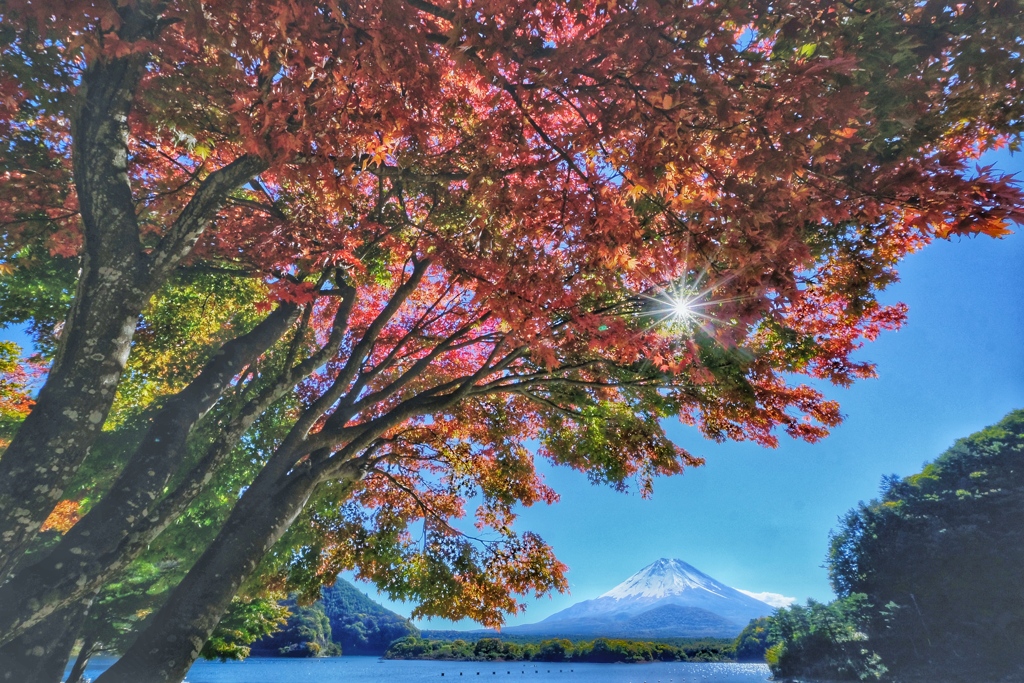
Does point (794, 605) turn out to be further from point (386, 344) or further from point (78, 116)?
point (78, 116)

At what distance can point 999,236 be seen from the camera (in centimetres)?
255

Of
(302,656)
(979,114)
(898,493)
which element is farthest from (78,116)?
(302,656)

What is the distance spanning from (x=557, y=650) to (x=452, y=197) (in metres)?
71.6

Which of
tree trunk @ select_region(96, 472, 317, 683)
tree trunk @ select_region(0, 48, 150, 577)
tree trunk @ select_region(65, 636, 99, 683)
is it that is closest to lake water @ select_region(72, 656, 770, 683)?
tree trunk @ select_region(65, 636, 99, 683)

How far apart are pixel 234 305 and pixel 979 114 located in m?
8.22

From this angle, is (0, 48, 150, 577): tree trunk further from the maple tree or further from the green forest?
the green forest

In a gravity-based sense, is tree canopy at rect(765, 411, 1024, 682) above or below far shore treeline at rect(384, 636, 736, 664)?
above

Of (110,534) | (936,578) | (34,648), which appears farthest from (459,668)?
(110,534)

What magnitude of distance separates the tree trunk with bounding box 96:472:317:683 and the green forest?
72.9ft

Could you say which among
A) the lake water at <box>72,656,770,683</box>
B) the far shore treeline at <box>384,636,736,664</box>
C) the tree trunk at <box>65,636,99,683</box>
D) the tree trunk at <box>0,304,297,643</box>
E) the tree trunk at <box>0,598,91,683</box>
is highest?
the tree trunk at <box>0,304,297,643</box>

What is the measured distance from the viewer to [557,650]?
212 feet

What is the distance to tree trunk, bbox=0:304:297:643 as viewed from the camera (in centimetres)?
331

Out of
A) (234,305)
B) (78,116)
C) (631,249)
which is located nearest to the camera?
(78,116)

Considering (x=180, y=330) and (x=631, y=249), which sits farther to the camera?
(x=180, y=330)
